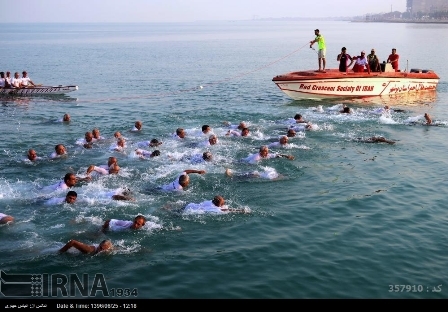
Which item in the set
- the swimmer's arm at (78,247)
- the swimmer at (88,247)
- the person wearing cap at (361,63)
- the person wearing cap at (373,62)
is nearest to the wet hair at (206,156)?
the swimmer at (88,247)

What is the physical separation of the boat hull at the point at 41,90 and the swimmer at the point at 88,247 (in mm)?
24885

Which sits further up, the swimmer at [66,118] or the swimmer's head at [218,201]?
the swimmer at [66,118]

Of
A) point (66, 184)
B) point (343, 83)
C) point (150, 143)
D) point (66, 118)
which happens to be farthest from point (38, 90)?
point (66, 184)

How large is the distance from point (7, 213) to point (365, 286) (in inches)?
394

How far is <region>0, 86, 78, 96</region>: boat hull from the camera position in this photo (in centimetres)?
3397

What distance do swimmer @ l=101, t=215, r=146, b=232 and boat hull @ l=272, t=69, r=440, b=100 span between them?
64.9 feet

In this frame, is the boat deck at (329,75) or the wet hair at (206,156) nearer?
the wet hair at (206,156)

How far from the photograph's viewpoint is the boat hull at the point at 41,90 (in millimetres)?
33969

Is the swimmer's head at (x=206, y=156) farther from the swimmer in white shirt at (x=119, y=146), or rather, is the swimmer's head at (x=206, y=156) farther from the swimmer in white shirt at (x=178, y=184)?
the swimmer in white shirt at (x=119, y=146)

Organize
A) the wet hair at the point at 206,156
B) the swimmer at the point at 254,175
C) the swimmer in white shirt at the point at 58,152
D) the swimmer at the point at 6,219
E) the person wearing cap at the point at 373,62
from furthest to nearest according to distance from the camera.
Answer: the person wearing cap at the point at 373,62
the swimmer in white shirt at the point at 58,152
the wet hair at the point at 206,156
the swimmer at the point at 254,175
the swimmer at the point at 6,219

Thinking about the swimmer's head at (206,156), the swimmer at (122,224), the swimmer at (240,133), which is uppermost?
the swimmer at (240,133)

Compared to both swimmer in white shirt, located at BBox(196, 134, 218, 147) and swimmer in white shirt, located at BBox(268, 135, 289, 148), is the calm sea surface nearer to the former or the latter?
swimmer in white shirt, located at BBox(196, 134, 218, 147)

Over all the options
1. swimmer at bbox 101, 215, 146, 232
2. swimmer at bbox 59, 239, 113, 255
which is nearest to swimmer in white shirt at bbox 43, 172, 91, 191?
swimmer at bbox 101, 215, 146, 232
